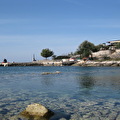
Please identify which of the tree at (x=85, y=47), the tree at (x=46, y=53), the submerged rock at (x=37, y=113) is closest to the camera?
the submerged rock at (x=37, y=113)

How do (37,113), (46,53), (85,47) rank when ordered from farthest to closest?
(46,53) < (85,47) < (37,113)

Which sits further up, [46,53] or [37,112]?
[46,53]

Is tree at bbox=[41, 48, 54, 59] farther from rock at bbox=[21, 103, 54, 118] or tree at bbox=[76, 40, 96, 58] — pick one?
rock at bbox=[21, 103, 54, 118]

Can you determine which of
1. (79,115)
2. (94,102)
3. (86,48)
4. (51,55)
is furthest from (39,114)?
(51,55)

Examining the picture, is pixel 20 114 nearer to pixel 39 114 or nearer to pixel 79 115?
pixel 39 114

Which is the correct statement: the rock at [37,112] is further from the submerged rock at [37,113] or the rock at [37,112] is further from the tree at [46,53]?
the tree at [46,53]

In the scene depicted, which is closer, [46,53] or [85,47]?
[85,47]

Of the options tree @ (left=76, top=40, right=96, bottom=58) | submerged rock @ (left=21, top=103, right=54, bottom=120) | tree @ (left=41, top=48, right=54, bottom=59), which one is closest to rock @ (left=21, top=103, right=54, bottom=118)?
submerged rock @ (left=21, top=103, right=54, bottom=120)

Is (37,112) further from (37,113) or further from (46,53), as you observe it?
(46,53)

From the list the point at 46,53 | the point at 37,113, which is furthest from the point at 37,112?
the point at 46,53

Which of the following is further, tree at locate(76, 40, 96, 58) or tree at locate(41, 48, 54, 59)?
tree at locate(41, 48, 54, 59)

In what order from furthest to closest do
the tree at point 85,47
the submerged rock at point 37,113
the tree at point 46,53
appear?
the tree at point 46,53 → the tree at point 85,47 → the submerged rock at point 37,113

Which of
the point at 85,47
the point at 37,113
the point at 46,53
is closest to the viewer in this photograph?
the point at 37,113

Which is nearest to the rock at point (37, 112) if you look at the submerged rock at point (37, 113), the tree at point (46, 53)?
the submerged rock at point (37, 113)
